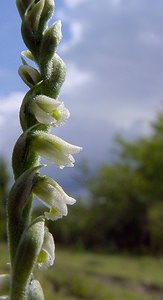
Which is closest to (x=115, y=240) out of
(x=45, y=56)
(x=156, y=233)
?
(x=156, y=233)

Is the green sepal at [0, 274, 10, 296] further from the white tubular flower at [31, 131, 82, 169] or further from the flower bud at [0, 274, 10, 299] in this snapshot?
the white tubular flower at [31, 131, 82, 169]

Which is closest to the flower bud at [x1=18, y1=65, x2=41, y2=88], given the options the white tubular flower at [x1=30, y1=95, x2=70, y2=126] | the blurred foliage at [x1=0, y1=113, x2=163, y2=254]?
the white tubular flower at [x1=30, y1=95, x2=70, y2=126]

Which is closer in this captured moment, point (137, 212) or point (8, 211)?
point (8, 211)

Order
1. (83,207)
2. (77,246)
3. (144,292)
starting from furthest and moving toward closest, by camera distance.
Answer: (83,207)
(77,246)
(144,292)

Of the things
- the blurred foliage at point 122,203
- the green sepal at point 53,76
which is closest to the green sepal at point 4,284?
the green sepal at point 53,76

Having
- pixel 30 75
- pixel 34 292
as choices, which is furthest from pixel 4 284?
pixel 30 75

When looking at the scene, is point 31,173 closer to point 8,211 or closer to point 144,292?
point 8,211
